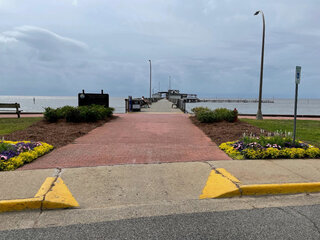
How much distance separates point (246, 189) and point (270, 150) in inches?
109

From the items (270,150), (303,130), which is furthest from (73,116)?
(303,130)

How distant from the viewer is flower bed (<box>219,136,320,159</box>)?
6914 millimetres

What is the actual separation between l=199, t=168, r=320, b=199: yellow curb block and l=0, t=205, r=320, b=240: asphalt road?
661 millimetres

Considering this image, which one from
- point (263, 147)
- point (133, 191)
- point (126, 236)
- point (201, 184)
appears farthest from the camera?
point (263, 147)

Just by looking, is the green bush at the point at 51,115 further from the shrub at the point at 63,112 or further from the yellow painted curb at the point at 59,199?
the yellow painted curb at the point at 59,199

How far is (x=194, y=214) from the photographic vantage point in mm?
Answer: 3830

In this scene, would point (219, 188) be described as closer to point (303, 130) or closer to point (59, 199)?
point (59, 199)

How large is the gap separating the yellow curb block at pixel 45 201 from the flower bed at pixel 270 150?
456cm

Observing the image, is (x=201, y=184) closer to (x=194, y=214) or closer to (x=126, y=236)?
(x=194, y=214)

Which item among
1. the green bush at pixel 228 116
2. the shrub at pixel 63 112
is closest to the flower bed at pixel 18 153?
the shrub at pixel 63 112

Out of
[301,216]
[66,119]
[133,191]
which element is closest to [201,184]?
[133,191]

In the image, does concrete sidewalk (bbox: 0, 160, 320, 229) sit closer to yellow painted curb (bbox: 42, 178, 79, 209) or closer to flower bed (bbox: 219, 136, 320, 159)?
yellow painted curb (bbox: 42, 178, 79, 209)

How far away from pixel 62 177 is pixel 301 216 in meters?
4.33

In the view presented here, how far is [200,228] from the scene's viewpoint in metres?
3.43
